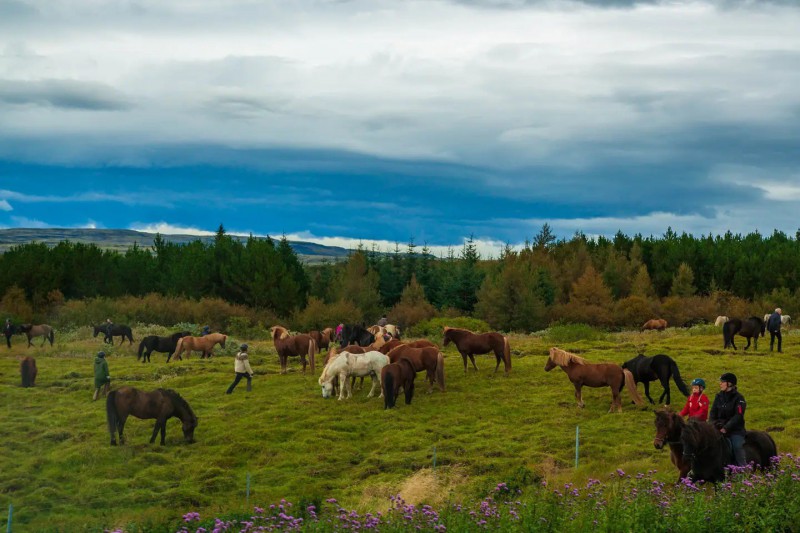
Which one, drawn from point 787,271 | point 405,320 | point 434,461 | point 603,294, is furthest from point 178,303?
point 787,271

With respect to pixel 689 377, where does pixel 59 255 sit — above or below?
above

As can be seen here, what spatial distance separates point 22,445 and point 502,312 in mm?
52034

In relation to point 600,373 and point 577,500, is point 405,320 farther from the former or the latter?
point 577,500

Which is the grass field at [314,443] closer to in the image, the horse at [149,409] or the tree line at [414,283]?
the horse at [149,409]

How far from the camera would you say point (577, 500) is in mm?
14562

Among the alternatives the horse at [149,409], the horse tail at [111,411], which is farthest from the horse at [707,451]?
the horse tail at [111,411]

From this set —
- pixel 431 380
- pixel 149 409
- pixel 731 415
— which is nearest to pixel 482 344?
pixel 431 380

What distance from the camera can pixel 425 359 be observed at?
1206 inches

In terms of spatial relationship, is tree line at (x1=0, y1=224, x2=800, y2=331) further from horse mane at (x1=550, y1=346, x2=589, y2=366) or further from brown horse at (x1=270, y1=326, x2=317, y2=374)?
horse mane at (x1=550, y1=346, x2=589, y2=366)

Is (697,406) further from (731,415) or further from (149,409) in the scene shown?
(149,409)

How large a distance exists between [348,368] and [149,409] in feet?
25.6

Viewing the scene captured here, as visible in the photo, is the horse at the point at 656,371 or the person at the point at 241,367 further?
the person at the point at 241,367

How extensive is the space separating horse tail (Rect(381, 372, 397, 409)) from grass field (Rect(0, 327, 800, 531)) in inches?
16.8

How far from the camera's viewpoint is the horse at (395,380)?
91.4ft
